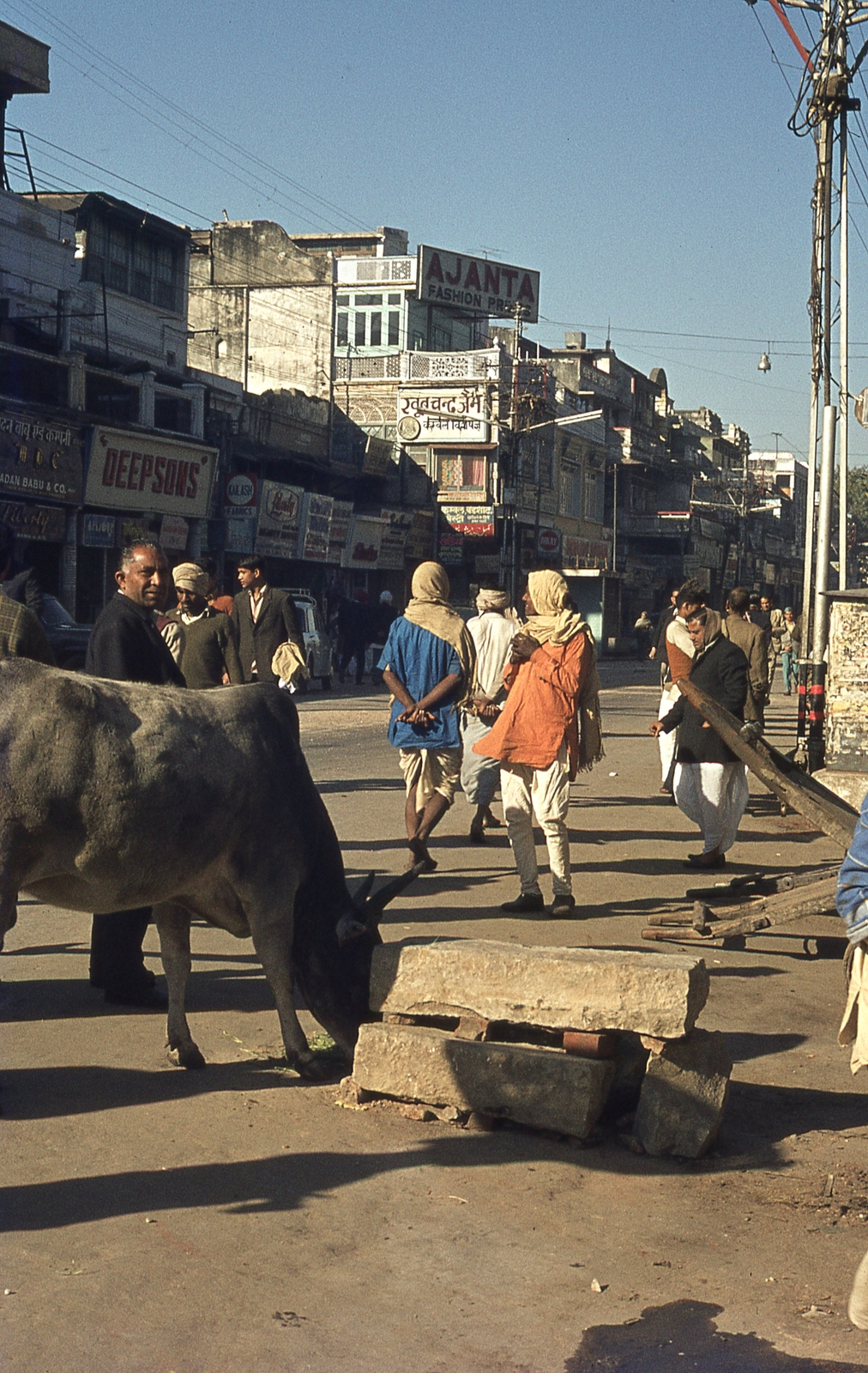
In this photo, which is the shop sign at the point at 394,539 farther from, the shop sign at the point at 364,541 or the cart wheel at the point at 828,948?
the cart wheel at the point at 828,948

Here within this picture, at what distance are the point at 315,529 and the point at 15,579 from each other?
3195cm

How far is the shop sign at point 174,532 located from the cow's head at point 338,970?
26217 mm

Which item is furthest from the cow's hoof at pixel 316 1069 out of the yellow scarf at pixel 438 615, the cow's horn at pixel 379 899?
the yellow scarf at pixel 438 615

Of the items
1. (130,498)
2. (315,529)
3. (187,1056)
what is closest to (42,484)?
(130,498)

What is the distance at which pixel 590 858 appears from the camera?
10.7 metres

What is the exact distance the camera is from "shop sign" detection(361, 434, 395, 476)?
45844 mm

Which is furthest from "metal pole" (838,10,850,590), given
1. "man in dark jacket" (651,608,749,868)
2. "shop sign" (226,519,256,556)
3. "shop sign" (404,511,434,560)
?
"shop sign" (404,511,434,560)

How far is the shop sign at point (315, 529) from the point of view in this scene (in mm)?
37594

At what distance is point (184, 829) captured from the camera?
4977 mm

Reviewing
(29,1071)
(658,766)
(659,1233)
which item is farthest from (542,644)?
(658,766)

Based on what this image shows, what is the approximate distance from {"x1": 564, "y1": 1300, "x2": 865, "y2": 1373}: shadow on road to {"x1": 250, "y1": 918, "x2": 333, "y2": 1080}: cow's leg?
202 cm

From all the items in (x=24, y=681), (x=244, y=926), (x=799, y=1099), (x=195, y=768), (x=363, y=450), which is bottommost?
(x=799, y=1099)

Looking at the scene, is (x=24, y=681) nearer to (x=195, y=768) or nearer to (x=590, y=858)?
(x=195, y=768)

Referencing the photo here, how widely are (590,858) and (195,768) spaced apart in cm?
614
